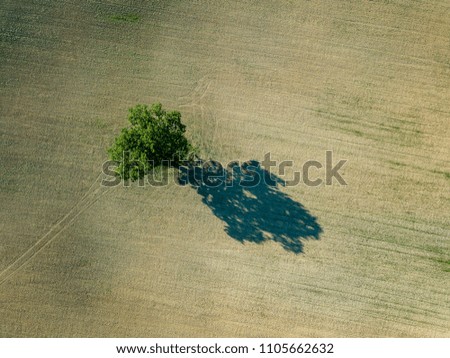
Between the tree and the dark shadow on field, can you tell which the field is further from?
the tree

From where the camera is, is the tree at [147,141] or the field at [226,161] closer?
the tree at [147,141]

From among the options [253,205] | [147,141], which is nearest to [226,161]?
[253,205]

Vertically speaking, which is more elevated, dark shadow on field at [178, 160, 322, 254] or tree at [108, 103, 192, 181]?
tree at [108, 103, 192, 181]

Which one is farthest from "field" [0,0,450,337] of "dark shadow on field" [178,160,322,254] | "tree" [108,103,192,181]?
"tree" [108,103,192,181]

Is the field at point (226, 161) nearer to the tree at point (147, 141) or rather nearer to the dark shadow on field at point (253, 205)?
the dark shadow on field at point (253, 205)

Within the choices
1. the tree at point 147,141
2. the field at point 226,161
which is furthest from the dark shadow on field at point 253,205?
the tree at point 147,141
